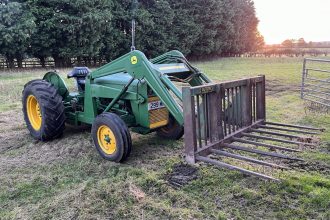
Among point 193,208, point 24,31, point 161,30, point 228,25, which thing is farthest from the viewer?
point 228,25

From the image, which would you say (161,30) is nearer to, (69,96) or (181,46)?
(181,46)

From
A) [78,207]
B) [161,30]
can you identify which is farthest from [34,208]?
[161,30]

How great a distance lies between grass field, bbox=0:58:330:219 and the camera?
3.21m

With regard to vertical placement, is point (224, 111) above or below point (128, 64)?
below

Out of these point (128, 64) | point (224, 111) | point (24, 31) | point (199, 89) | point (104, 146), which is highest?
point (24, 31)

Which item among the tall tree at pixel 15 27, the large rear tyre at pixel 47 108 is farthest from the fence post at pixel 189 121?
the tall tree at pixel 15 27

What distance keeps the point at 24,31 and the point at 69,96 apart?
1529cm

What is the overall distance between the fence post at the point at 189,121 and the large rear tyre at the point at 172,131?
1.68 m

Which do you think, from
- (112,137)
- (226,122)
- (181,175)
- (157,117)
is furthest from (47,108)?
(226,122)

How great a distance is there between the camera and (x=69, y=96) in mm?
5773

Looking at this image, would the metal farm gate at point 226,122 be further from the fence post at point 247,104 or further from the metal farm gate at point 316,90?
the metal farm gate at point 316,90

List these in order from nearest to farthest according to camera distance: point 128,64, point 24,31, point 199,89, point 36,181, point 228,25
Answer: point 199,89, point 36,181, point 128,64, point 24,31, point 228,25

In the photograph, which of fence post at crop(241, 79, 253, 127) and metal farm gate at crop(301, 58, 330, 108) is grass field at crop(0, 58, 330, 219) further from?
metal farm gate at crop(301, 58, 330, 108)

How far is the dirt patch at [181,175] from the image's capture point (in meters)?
3.82
